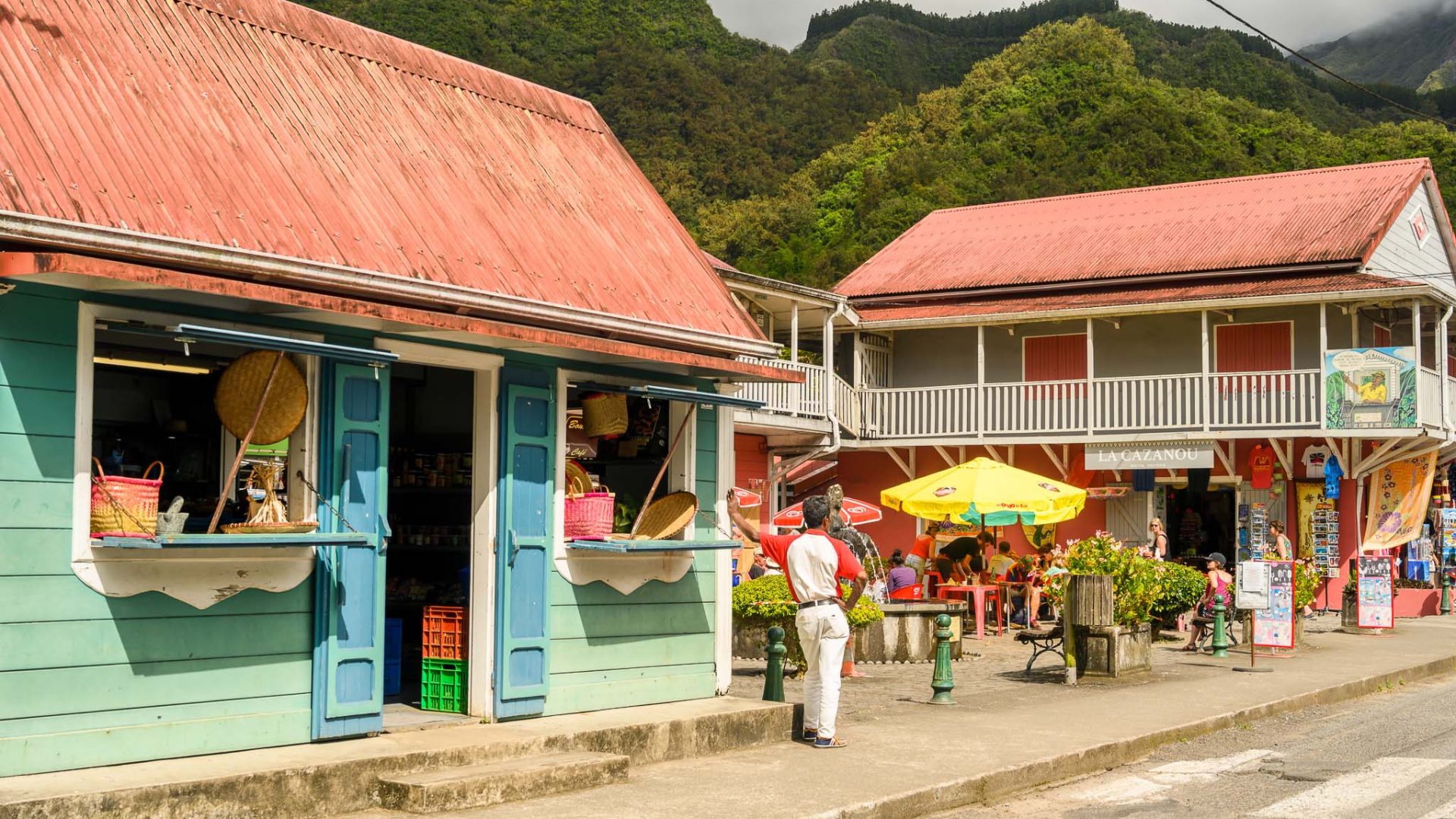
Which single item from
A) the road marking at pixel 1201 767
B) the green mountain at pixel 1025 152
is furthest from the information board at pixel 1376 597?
the green mountain at pixel 1025 152

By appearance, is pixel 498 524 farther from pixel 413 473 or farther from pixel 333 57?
pixel 333 57

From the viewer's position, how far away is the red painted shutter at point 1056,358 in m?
28.8

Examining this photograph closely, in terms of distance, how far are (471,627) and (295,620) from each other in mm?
1527

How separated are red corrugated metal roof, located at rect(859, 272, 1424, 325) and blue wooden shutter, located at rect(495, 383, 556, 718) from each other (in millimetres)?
18478

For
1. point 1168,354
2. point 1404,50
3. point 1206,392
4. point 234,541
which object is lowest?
point 234,541

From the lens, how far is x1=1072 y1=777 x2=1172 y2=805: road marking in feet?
30.6

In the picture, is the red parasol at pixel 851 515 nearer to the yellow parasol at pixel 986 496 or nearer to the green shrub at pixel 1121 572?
the yellow parasol at pixel 986 496

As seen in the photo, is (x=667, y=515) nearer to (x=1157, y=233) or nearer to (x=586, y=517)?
(x=586, y=517)

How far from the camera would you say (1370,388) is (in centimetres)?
2466

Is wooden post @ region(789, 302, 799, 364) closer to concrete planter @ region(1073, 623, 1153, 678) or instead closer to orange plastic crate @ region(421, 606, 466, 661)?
concrete planter @ region(1073, 623, 1153, 678)

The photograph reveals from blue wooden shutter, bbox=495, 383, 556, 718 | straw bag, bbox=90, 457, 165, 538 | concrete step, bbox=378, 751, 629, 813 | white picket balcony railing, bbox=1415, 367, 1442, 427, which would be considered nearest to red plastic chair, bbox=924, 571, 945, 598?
white picket balcony railing, bbox=1415, 367, 1442, 427

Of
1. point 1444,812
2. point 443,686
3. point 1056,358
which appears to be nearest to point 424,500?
point 443,686

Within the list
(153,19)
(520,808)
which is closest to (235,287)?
(153,19)

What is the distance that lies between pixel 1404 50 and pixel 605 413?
120955 millimetres
